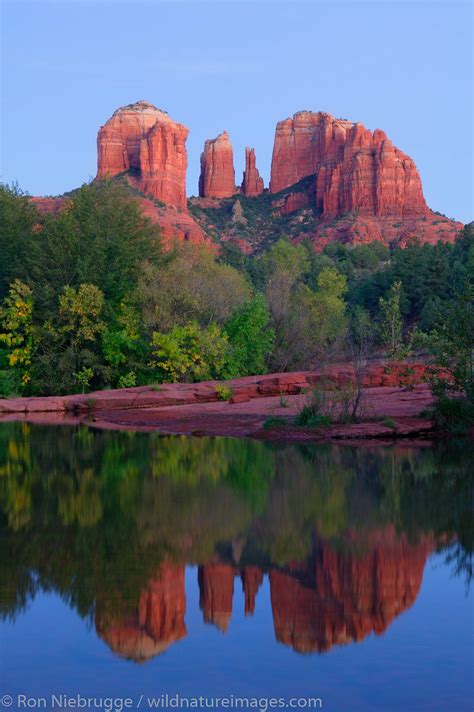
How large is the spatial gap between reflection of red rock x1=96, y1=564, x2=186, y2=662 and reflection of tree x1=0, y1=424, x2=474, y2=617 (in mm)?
156

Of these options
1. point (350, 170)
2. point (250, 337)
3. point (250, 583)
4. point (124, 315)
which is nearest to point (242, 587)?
point (250, 583)

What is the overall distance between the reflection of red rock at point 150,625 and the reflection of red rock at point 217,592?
0.62 feet

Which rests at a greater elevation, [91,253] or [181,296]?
[91,253]

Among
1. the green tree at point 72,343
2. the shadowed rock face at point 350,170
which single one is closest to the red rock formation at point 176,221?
the shadowed rock face at point 350,170

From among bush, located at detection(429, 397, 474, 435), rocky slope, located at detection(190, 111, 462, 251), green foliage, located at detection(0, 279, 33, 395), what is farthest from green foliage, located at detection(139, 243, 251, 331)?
rocky slope, located at detection(190, 111, 462, 251)

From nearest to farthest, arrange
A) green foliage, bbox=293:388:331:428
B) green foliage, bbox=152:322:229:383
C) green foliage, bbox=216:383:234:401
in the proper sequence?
green foliage, bbox=293:388:331:428, green foliage, bbox=216:383:234:401, green foliage, bbox=152:322:229:383

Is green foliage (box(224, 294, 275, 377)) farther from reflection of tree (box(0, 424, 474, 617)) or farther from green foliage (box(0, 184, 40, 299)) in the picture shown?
reflection of tree (box(0, 424, 474, 617))

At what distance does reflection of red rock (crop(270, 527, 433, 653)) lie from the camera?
6270 millimetres

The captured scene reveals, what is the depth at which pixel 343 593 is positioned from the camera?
718 cm

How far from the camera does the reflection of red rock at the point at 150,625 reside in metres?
6.03

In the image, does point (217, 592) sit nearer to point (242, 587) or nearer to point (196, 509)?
point (242, 587)

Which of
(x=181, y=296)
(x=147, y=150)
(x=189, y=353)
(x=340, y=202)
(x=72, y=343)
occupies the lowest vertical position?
(x=189, y=353)

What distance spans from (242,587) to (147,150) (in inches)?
4616

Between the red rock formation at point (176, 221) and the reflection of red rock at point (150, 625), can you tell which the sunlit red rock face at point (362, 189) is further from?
the reflection of red rock at point (150, 625)
